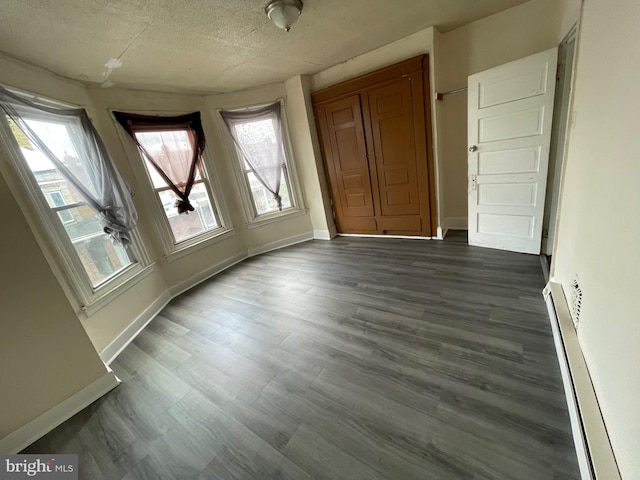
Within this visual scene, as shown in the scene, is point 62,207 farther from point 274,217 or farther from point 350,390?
point 350,390

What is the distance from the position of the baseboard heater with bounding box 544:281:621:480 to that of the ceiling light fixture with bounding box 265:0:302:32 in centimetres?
273

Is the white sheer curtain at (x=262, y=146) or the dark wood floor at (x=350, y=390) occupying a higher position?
the white sheer curtain at (x=262, y=146)

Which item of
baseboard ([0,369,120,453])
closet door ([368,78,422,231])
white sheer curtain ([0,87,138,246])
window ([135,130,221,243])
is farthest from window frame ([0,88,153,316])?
closet door ([368,78,422,231])

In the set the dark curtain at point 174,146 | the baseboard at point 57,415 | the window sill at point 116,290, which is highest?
the dark curtain at point 174,146

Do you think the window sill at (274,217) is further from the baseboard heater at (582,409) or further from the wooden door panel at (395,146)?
the baseboard heater at (582,409)

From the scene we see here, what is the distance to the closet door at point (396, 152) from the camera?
125 inches

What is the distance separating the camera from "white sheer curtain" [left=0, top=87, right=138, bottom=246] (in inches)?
80.2

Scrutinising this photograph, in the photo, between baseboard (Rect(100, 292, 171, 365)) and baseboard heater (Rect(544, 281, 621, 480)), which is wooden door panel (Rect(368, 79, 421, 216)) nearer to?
baseboard heater (Rect(544, 281, 621, 480))

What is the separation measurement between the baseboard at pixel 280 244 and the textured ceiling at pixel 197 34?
2322 mm

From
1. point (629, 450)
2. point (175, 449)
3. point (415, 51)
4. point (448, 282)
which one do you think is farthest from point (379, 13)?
point (175, 449)

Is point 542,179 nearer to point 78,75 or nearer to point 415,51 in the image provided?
point 415,51

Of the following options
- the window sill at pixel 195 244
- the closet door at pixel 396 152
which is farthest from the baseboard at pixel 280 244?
the closet door at pixel 396 152

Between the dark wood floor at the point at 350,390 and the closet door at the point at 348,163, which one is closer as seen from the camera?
the dark wood floor at the point at 350,390

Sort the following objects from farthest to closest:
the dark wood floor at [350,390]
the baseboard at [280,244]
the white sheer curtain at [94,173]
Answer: the baseboard at [280,244], the white sheer curtain at [94,173], the dark wood floor at [350,390]
